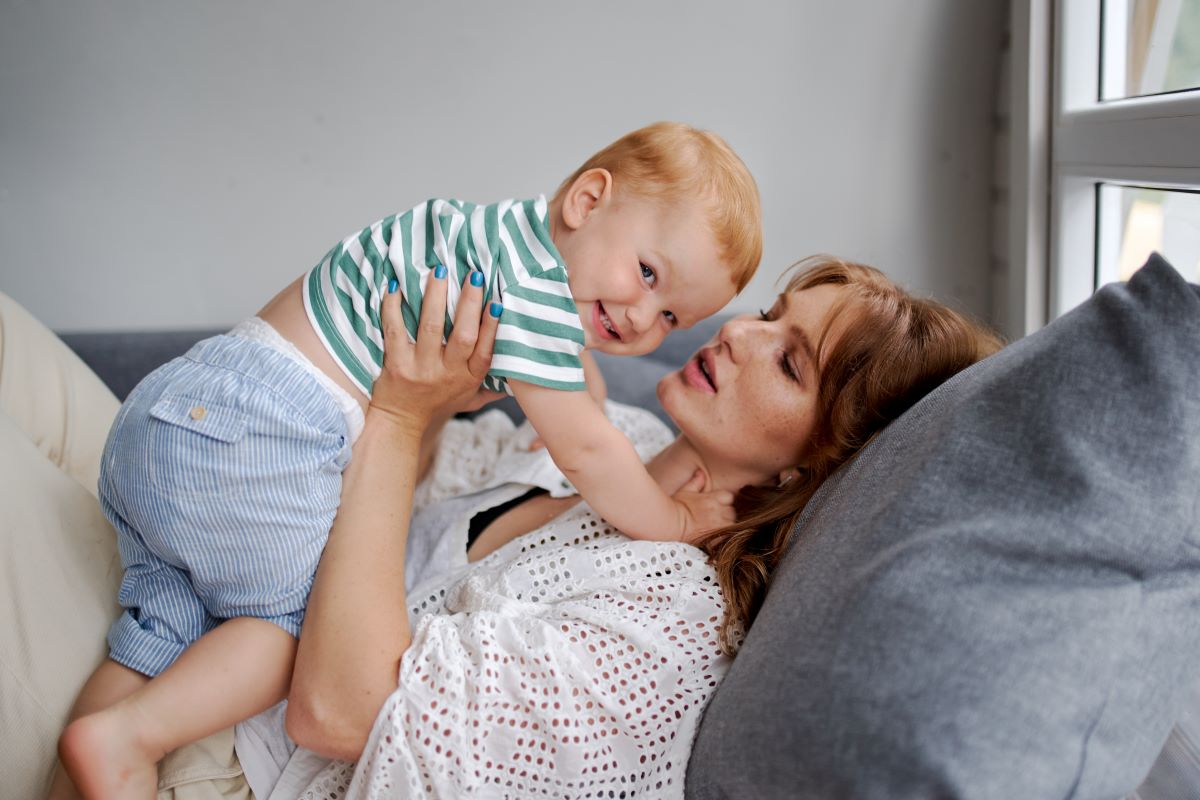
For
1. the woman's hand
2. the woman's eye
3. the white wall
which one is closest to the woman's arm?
the woman's hand

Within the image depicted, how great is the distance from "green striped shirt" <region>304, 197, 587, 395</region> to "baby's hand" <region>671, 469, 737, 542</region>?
0.31 meters

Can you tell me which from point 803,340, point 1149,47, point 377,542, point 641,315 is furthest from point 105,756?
point 1149,47

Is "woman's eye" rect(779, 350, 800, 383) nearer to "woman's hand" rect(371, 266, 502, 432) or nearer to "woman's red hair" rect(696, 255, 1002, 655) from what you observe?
"woman's red hair" rect(696, 255, 1002, 655)

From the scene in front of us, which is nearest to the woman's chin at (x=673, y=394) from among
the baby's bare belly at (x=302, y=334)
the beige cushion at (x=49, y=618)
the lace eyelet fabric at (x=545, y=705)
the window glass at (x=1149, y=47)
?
the lace eyelet fabric at (x=545, y=705)

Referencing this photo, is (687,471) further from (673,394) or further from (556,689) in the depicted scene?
(556,689)

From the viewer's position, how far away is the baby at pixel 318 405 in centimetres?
113

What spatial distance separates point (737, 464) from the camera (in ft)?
4.75

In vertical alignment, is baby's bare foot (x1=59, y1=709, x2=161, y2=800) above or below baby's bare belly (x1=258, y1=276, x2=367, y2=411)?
below

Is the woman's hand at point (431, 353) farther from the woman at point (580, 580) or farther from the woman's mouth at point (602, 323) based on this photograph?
the woman's mouth at point (602, 323)

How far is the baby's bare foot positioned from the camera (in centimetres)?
105

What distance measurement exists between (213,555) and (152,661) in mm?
182

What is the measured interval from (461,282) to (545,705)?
574 millimetres

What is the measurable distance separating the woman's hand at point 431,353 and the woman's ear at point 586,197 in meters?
0.16

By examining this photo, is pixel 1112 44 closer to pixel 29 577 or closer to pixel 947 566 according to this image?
pixel 947 566
